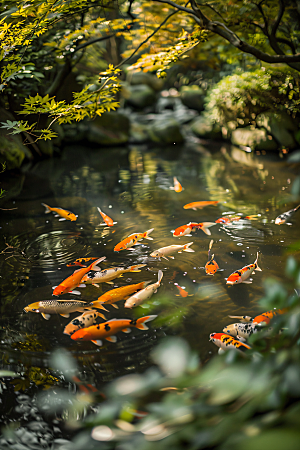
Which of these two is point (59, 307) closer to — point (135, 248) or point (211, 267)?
point (135, 248)

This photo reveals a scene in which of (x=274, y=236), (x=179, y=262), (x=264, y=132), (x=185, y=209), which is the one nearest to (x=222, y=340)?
(x=179, y=262)

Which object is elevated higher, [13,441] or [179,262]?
[13,441]

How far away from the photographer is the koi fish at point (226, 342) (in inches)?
104

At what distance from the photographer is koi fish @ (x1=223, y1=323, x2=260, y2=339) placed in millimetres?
2766

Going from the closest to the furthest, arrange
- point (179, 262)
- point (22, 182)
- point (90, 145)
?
point (179, 262), point (22, 182), point (90, 145)

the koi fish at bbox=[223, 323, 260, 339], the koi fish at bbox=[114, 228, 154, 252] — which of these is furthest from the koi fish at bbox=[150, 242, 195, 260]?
the koi fish at bbox=[223, 323, 260, 339]

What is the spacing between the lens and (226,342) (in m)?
2.69

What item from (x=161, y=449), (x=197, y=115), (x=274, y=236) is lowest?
(x=197, y=115)

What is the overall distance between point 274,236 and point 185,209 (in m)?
1.81

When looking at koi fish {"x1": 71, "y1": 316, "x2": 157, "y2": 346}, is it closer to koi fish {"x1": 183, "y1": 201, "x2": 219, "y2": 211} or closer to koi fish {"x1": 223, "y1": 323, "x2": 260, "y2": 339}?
koi fish {"x1": 223, "y1": 323, "x2": 260, "y2": 339}

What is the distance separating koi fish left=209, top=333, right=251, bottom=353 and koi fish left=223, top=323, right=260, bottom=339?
72 millimetres

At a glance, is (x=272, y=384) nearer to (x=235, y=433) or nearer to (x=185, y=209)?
(x=235, y=433)

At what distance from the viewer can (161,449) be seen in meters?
0.57

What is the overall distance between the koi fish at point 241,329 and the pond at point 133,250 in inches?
7.6
